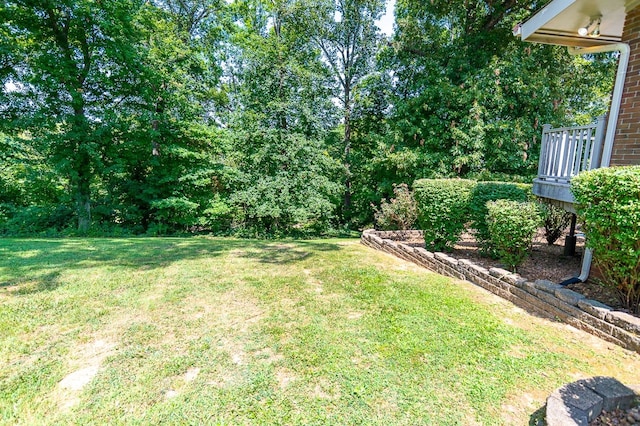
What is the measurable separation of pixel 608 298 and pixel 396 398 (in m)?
2.91

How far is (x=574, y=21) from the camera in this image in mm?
4355

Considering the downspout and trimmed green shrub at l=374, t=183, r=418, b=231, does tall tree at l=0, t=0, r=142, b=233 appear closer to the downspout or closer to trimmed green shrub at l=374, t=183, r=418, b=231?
trimmed green shrub at l=374, t=183, r=418, b=231

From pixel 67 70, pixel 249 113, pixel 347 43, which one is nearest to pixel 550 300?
pixel 249 113

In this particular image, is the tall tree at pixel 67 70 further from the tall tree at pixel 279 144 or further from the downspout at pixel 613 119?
the downspout at pixel 613 119

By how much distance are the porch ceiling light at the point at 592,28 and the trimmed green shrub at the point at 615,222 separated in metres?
2.74

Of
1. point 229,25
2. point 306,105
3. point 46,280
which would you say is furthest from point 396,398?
point 229,25

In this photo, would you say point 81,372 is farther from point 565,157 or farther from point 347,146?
point 347,146

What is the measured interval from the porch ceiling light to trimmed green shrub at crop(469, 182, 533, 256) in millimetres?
2370

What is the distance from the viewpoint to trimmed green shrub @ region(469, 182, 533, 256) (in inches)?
202

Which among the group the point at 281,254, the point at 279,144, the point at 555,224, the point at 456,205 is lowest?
the point at 281,254

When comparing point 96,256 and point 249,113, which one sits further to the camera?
point 249,113

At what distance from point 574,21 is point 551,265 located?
361cm

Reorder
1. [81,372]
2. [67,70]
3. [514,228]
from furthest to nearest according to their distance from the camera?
[67,70] → [514,228] → [81,372]

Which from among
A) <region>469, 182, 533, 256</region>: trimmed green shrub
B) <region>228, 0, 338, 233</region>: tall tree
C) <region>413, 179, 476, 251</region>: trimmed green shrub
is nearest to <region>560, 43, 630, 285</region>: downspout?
<region>469, 182, 533, 256</region>: trimmed green shrub
